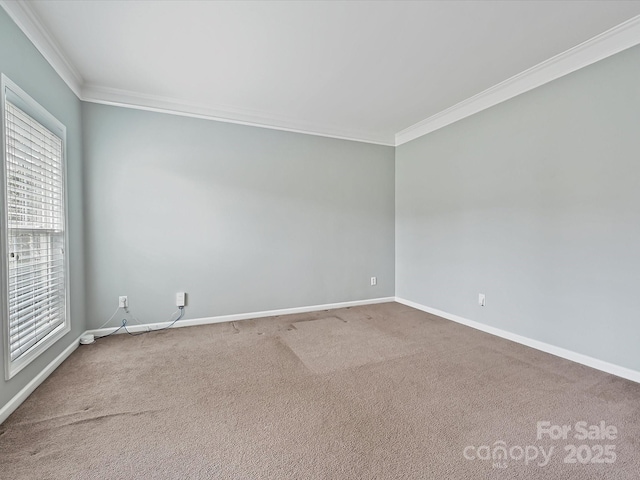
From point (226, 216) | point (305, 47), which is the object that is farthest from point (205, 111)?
point (305, 47)

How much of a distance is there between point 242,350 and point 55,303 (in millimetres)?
1623

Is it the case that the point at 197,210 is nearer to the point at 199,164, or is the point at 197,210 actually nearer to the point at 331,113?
the point at 199,164

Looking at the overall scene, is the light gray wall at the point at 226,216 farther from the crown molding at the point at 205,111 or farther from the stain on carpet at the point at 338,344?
the stain on carpet at the point at 338,344

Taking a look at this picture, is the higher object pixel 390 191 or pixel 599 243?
pixel 390 191

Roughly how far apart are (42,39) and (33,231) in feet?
4.72

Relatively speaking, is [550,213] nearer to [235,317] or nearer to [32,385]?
[235,317]

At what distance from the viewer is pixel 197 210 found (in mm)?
3514

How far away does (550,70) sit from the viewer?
105 inches

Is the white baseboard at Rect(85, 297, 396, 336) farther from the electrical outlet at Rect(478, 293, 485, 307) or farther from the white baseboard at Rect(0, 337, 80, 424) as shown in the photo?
the electrical outlet at Rect(478, 293, 485, 307)

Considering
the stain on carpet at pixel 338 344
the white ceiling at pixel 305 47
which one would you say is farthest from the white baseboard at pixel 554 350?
the white ceiling at pixel 305 47

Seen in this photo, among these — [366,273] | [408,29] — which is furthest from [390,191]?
[408,29]

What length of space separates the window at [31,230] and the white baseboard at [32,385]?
0.53ft

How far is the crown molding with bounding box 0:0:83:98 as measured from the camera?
1.90 meters

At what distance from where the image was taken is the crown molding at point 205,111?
312 cm
